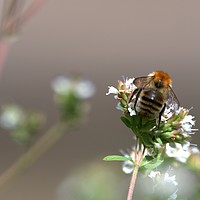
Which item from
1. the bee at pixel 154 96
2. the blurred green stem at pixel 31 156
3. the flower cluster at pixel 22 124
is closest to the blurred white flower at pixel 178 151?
the bee at pixel 154 96

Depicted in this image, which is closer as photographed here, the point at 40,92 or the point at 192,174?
the point at 192,174

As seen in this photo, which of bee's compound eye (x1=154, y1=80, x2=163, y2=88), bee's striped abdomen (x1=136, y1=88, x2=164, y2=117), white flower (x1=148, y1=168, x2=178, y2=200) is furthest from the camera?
bee's compound eye (x1=154, y1=80, x2=163, y2=88)

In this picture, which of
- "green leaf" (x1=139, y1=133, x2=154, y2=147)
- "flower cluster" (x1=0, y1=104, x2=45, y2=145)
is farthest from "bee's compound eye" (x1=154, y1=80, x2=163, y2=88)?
"flower cluster" (x1=0, y1=104, x2=45, y2=145)

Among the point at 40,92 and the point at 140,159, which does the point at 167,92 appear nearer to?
the point at 140,159

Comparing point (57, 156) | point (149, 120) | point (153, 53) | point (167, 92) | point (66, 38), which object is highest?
point (66, 38)

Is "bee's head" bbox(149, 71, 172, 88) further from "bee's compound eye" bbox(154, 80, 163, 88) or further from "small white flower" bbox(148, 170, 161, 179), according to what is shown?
"small white flower" bbox(148, 170, 161, 179)

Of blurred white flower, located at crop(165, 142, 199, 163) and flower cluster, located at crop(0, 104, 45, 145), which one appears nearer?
blurred white flower, located at crop(165, 142, 199, 163)

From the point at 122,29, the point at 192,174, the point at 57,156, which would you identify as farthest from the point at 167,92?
the point at 122,29

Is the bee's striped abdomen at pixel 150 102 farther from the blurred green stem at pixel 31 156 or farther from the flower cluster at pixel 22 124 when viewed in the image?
the flower cluster at pixel 22 124
